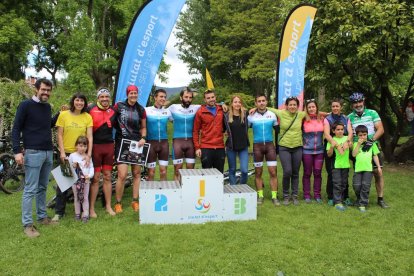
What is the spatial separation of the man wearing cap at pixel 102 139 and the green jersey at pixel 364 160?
3880mm

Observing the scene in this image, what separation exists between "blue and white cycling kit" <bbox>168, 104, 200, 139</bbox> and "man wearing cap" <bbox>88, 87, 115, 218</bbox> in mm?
1009

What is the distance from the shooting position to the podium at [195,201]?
4.99 meters

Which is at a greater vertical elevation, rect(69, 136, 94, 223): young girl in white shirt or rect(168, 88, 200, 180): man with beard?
rect(168, 88, 200, 180): man with beard

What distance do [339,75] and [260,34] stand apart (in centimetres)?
1567

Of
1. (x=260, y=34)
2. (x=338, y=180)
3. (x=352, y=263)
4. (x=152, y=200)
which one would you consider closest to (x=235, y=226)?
(x=152, y=200)

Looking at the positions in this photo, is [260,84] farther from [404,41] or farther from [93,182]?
[93,182]

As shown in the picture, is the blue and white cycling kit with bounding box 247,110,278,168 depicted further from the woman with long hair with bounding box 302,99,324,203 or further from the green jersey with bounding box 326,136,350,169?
the green jersey with bounding box 326,136,350,169

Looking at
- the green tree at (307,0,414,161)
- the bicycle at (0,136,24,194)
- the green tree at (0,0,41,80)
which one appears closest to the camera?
the bicycle at (0,136,24,194)

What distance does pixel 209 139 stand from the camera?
5.83m

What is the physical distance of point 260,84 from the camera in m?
27.3

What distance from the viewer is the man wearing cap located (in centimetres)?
527

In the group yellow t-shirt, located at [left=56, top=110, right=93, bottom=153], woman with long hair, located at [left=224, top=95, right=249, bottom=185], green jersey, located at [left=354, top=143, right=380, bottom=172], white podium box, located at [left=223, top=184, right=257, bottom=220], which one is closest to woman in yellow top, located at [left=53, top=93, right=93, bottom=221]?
yellow t-shirt, located at [left=56, top=110, right=93, bottom=153]

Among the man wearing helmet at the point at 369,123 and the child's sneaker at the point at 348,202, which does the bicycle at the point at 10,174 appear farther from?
the man wearing helmet at the point at 369,123

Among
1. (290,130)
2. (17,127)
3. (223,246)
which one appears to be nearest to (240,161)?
(290,130)
